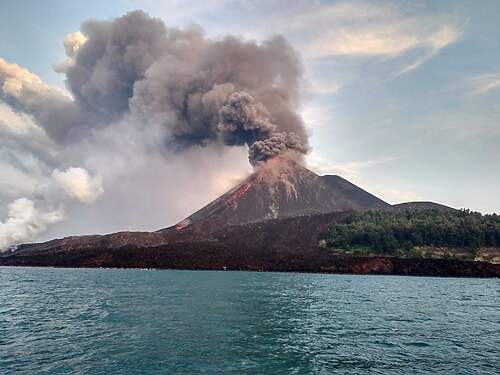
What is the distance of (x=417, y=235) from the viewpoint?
18000 centimetres

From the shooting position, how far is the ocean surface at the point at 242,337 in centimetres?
2436

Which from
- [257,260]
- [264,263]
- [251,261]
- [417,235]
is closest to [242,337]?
[264,263]

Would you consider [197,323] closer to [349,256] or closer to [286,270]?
[286,270]

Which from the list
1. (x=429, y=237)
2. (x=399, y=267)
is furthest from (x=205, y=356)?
(x=429, y=237)

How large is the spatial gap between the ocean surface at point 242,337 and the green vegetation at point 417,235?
416 ft

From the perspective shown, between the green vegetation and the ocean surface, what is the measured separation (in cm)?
12674

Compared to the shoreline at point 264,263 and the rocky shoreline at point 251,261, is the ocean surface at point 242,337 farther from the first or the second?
the rocky shoreline at point 251,261

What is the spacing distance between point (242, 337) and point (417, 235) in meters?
166

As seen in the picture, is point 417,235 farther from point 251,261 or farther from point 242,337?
point 242,337

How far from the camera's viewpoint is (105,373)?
22375mm

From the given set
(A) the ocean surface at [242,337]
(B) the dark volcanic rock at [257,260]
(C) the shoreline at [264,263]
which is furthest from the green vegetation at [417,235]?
(A) the ocean surface at [242,337]

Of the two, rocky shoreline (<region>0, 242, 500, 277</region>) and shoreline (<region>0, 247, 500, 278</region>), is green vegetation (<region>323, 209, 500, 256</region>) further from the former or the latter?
shoreline (<region>0, 247, 500, 278</region>)

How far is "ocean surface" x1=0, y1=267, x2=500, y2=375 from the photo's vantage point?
24.4 metres

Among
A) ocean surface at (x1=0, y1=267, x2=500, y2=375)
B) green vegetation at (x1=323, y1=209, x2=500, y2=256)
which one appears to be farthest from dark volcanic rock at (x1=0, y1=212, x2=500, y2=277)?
ocean surface at (x1=0, y1=267, x2=500, y2=375)
